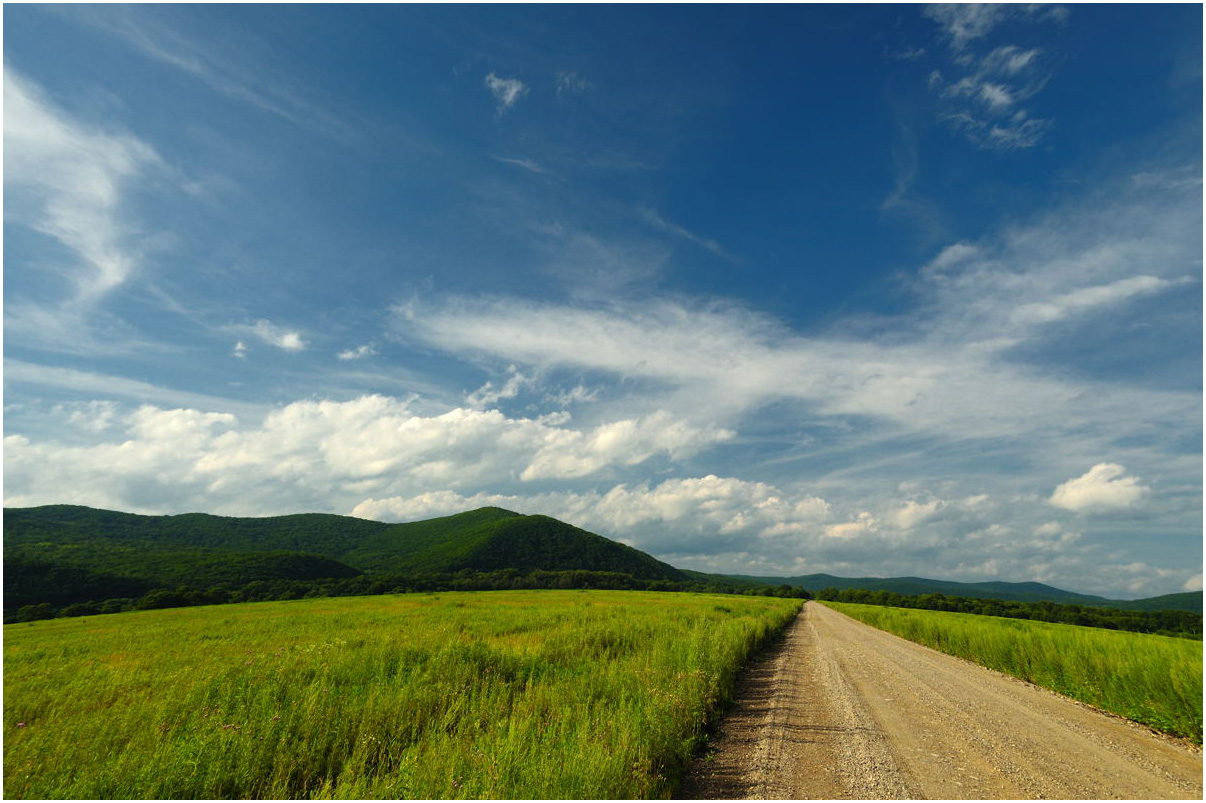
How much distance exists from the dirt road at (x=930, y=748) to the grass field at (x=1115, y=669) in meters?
0.62

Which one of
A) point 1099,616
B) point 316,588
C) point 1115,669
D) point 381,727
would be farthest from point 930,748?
point 316,588

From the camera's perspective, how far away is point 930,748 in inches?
373

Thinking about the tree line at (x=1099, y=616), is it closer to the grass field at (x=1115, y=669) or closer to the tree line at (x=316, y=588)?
the grass field at (x=1115, y=669)

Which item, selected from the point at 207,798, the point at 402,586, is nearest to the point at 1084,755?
the point at 207,798

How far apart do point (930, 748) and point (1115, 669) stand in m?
8.76

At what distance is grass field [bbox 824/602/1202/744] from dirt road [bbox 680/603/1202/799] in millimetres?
625

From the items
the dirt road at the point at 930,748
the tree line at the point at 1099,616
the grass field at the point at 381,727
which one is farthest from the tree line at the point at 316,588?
the dirt road at the point at 930,748

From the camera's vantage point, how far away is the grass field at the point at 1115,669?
1151 centimetres

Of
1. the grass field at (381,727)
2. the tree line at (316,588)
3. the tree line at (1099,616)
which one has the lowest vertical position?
the tree line at (316,588)

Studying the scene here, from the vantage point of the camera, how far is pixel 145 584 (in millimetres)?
106562

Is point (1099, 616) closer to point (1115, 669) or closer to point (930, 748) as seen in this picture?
point (1115, 669)

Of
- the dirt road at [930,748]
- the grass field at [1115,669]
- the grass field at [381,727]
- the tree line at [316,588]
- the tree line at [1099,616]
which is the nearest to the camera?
the grass field at [381,727]

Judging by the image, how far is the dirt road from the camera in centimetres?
780

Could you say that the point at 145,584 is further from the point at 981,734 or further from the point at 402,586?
the point at 981,734
